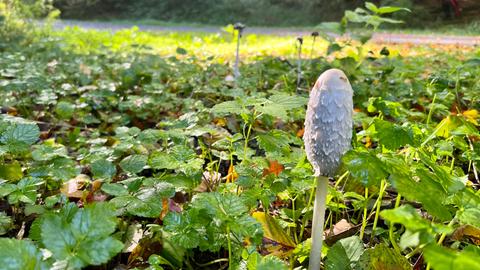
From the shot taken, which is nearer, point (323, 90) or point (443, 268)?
point (443, 268)

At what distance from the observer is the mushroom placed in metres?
0.82

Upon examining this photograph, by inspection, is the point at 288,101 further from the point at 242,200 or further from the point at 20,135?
the point at 20,135

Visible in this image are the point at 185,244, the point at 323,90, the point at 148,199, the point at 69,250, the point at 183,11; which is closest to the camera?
the point at 69,250

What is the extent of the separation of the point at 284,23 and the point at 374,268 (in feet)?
40.5

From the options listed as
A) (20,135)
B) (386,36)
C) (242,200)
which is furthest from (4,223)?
(386,36)

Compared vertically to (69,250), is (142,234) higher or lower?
lower

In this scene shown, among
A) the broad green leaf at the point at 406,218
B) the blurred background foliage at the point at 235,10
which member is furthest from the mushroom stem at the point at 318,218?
the blurred background foliage at the point at 235,10

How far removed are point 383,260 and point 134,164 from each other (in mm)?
694

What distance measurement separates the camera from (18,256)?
0.68 meters

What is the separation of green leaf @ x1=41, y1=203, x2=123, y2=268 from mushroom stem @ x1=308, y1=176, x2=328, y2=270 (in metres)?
0.39

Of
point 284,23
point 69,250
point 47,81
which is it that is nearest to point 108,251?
point 69,250

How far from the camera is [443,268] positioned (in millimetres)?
582

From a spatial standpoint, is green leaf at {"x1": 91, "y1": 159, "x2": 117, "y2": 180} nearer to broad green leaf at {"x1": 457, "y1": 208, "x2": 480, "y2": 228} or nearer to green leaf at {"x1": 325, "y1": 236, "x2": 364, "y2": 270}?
green leaf at {"x1": 325, "y1": 236, "x2": 364, "y2": 270}

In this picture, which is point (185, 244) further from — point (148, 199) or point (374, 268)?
point (374, 268)
